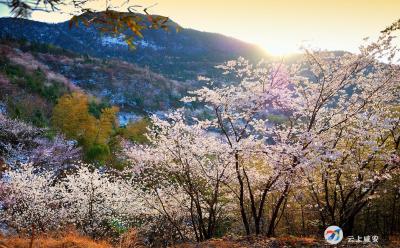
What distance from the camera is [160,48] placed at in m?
131

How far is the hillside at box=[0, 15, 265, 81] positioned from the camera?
361ft

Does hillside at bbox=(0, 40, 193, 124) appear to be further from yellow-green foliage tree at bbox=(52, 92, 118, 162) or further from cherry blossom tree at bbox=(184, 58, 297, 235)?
cherry blossom tree at bbox=(184, 58, 297, 235)

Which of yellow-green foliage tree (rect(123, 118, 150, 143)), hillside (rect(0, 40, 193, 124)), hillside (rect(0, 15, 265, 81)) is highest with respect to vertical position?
hillside (rect(0, 15, 265, 81))

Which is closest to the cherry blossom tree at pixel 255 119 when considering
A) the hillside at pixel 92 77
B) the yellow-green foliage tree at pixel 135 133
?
the yellow-green foliage tree at pixel 135 133

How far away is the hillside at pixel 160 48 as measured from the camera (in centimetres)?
11006

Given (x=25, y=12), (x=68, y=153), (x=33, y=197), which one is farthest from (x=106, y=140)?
(x=25, y=12)

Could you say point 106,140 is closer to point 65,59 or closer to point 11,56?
point 11,56

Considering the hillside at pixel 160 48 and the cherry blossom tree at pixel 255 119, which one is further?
the hillside at pixel 160 48

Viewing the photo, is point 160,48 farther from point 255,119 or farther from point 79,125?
point 255,119

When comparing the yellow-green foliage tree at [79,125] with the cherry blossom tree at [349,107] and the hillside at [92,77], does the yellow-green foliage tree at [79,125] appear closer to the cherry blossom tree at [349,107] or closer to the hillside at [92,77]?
the hillside at [92,77]

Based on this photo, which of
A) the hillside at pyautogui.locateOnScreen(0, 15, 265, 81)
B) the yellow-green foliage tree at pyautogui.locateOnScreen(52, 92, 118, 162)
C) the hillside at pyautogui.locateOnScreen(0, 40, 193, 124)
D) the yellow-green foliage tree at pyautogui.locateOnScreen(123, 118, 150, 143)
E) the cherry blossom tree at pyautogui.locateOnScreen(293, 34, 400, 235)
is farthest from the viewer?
the hillside at pyautogui.locateOnScreen(0, 15, 265, 81)

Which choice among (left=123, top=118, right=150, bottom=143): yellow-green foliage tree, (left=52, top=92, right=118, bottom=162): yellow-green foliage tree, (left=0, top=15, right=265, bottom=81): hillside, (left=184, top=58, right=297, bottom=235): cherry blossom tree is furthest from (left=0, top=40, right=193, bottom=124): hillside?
(left=184, top=58, right=297, bottom=235): cherry blossom tree

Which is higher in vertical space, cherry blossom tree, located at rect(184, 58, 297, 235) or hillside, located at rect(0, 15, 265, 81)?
hillside, located at rect(0, 15, 265, 81)

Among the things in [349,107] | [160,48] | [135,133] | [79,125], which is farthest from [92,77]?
[160,48]
